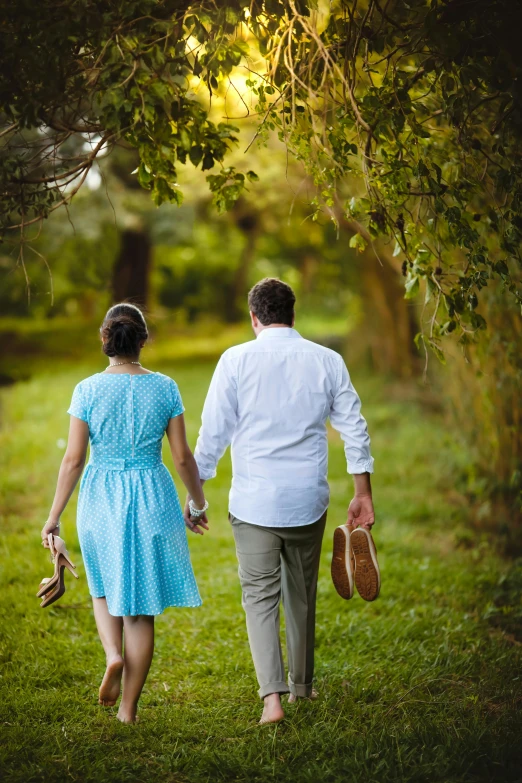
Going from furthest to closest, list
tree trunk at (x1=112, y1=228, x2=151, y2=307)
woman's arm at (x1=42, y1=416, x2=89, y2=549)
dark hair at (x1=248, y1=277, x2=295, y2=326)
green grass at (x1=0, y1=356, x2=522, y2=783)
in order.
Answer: tree trunk at (x1=112, y1=228, x2=151, y2=307) < dark hair at (x1=248, y1=277, x2=295, y2=326) < woman's arm at (x1=42, y1=416, x2=89, y2=549) < green grass at (x1=0, y1=356, x2=522, y2=783)

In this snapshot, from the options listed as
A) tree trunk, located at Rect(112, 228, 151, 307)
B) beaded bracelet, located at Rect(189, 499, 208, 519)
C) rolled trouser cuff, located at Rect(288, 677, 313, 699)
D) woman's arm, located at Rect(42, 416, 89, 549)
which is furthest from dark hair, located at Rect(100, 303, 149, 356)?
tree trunk, located at Rect(112, 228, 151, 307)

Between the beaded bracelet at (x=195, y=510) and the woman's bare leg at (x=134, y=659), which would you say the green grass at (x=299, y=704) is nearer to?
the woman's bare leg at (x=134, y=659)

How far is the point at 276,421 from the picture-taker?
3.98m

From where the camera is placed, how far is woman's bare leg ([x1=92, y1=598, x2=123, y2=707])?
147 inches

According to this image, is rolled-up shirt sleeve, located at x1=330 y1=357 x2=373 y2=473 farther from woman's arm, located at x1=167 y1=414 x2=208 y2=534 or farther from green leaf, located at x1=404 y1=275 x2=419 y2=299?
woman's arm, located at x1=167 y1=414 x2=208 y2=534

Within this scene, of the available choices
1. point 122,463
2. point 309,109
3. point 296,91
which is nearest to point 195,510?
point 122,463

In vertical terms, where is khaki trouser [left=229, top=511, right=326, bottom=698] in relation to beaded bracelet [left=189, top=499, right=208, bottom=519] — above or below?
below

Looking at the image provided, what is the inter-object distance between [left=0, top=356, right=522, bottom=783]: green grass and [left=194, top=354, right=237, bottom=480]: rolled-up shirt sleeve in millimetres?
1272

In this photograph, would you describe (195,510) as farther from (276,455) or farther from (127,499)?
(276,455)

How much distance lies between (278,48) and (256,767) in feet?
10.8

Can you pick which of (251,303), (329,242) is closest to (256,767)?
(251,303)

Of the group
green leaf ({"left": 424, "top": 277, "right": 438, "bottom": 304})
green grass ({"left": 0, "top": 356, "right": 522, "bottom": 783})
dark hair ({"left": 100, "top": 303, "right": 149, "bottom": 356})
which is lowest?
green grass ({"left": 0, "top": 356, "right": 522, "bottom": 783})

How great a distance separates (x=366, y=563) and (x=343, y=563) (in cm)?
13

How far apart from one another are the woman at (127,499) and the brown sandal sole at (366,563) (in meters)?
0.81
